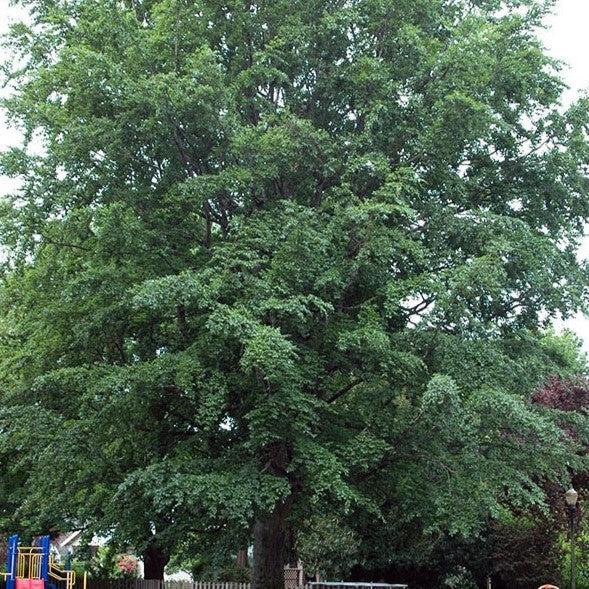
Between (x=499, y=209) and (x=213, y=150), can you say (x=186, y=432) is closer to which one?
(x=213, y=150)

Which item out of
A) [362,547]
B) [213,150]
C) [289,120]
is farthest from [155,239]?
[362,547]

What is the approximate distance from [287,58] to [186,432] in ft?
24.4

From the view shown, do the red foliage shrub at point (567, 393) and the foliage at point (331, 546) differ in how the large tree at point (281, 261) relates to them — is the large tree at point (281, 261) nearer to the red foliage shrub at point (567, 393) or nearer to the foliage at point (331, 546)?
the red foliage shrub at point (567, 393)

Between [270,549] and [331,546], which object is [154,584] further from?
[270,549]

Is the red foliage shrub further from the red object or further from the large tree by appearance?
the red object

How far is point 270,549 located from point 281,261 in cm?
589

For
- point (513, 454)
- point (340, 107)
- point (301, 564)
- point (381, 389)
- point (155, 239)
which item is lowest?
point (301, 564)

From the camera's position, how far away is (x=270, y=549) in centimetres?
1611

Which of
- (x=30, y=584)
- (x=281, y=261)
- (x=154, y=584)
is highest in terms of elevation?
(x=281, y=261)

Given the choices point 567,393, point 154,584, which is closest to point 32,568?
point 154,584

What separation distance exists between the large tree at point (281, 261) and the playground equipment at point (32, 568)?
1466 mm

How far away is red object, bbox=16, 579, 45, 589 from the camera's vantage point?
1717 centimetres

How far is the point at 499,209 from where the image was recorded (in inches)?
669

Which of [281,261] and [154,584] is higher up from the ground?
[281,261]
